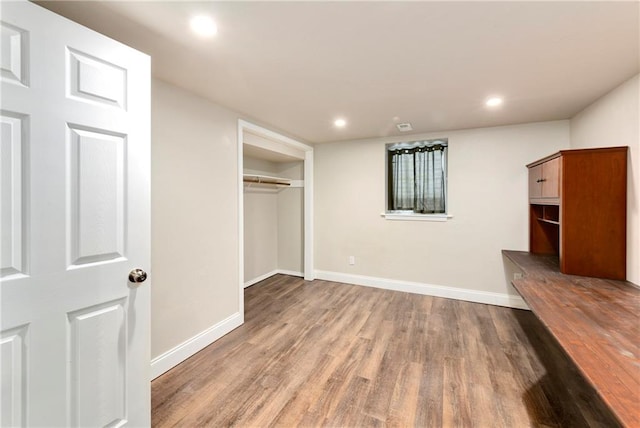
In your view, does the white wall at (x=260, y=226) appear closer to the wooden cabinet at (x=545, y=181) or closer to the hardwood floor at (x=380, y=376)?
the hardwood floor at (x=380, y=376)

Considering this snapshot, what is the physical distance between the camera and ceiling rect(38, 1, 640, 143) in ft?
4.51

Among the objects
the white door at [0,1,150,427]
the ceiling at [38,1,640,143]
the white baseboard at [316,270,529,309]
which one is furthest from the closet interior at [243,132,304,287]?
the white door at [0,1,150,427]

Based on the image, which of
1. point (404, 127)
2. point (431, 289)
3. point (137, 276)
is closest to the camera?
point (137, 276)

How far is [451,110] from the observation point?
2850 mm

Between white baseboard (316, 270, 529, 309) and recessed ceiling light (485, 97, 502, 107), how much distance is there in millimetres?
2351

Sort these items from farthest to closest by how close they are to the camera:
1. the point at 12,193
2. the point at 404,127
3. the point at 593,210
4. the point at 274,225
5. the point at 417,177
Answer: the point at 274,225 → the point at 417,177 → the point at 404,127 → the point at 593,210 → the point at 12,193

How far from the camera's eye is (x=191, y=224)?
7.88ft

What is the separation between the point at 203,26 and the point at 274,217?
3645 millimetres

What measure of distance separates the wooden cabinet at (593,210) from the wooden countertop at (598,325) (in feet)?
0.45

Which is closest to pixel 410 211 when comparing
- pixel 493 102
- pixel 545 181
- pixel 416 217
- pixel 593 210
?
pixel 416 217

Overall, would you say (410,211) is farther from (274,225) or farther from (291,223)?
(274,225)

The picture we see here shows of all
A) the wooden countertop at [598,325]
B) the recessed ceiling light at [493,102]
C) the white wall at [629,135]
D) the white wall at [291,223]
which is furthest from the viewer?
the white wall at [291,223]

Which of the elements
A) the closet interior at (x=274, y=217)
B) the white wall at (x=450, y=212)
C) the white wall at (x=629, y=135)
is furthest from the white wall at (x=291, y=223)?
the white wall at (x=629, y=135)

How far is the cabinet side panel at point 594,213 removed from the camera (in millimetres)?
2135
